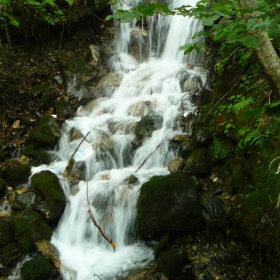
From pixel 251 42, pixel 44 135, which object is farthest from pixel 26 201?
pixel 251 42

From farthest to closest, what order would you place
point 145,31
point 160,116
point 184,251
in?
point 145,31
point 160,116
point 184,251

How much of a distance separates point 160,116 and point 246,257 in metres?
3.88

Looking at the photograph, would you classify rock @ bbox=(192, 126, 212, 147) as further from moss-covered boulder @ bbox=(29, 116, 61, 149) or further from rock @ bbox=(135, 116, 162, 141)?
moss-covered boulder @ bbox=(29, 116, 61, 149)

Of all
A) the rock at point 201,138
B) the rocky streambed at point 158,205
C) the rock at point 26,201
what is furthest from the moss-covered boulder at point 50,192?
the rock at point 201,138

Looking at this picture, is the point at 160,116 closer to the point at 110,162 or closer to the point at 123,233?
the point at 110,162

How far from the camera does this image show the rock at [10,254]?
415 centimetres

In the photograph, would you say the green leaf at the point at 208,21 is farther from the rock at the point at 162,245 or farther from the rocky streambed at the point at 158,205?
the rock at the point at 162,245

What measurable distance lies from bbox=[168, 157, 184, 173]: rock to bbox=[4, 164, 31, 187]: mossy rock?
2.67 m

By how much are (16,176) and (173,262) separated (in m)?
3.25

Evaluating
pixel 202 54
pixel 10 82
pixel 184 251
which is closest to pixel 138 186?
pixel 184 251

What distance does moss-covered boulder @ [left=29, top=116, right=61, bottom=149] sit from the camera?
20.3 feet

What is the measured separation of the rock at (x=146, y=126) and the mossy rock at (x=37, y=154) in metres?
1.91

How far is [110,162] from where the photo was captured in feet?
19.6

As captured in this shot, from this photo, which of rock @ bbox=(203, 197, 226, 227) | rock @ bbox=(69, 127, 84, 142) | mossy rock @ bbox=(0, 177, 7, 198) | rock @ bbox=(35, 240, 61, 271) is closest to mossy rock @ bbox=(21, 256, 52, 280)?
rock @ bbox=(35, 240, 61, 271)
